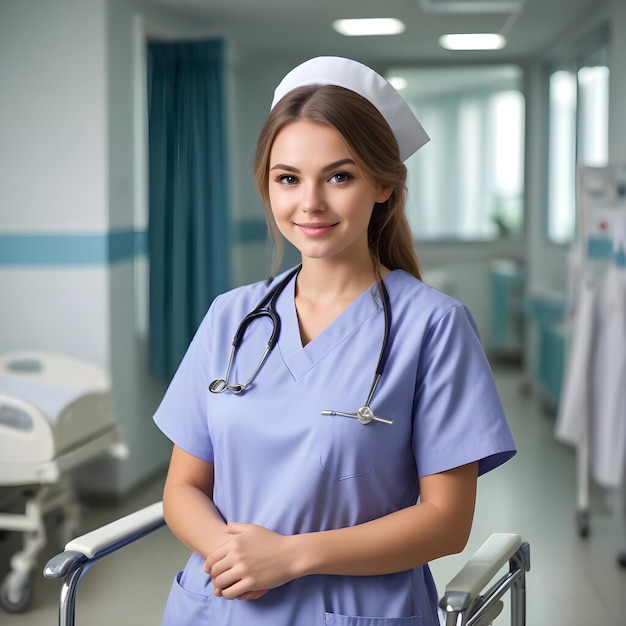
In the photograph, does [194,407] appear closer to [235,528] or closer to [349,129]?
[235,528]

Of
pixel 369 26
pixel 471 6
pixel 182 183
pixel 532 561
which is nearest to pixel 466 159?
pixel 369 26

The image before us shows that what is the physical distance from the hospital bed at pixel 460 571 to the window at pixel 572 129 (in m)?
3.54

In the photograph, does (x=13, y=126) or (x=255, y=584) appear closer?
(x=255, y=584)

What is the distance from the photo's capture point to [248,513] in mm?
1236

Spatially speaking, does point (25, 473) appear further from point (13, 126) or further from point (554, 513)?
point (554, 513)

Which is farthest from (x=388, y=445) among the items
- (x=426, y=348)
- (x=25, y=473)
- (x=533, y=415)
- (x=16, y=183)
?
(x=533, y=415)

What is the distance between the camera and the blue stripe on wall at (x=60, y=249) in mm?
3682

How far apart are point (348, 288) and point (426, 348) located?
156 millimetres

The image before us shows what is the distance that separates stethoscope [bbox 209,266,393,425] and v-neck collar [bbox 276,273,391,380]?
0.02 metres

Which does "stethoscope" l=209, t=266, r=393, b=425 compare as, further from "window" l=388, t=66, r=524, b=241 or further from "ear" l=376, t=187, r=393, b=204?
"window" l=388, t=66, r=524, b=241

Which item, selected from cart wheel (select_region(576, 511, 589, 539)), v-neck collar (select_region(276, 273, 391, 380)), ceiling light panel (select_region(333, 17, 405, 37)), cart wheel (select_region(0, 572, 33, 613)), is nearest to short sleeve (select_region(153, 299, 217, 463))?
v-neck collar (select_region(276, 273, 391, 380))

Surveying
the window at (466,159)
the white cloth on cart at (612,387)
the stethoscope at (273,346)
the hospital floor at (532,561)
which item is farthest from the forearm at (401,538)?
the window at (466,159)

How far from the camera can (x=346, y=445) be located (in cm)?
115

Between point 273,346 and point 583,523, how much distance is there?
2449 mm
